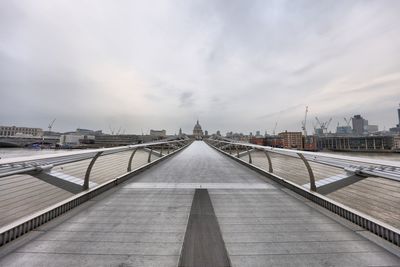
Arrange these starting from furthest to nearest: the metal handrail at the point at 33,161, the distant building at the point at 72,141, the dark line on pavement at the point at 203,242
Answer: the distant building at the point at 72,141 → the metal handrail at the point at 33,161 → the dark line on pavement at the point at 203,242

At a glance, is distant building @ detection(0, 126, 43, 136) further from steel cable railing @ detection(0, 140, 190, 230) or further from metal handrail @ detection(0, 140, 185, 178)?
metal handrail @ detection(0, 140, 185, 178)

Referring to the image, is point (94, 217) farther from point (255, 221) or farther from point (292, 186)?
point (292, 186)

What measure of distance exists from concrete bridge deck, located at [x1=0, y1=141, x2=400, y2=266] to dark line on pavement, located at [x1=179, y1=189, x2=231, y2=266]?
0.03 ft

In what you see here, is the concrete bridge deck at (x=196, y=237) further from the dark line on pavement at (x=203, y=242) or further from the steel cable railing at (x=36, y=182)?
the steel cable railing at (x=36, y=182)

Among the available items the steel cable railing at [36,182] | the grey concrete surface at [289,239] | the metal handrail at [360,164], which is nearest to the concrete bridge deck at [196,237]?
the grey concrete surface at [289,239]

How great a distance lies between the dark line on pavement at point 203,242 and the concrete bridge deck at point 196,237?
1 cm

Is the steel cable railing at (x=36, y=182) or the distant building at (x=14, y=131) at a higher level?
the distant building at (x=14, y=131)

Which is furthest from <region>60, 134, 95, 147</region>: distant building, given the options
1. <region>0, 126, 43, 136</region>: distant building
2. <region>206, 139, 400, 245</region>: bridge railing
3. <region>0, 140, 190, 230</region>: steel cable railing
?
<region>206, 139, 400, 245</region>: bridge railing

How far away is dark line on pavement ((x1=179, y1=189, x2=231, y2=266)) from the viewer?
1915 mm

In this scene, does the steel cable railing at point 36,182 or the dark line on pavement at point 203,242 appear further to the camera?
the steel cable railing at point 36,182

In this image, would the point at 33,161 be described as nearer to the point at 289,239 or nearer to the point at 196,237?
the point at 196,237

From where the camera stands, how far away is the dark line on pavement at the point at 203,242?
6.28 ft

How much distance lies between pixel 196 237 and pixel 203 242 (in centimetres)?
15

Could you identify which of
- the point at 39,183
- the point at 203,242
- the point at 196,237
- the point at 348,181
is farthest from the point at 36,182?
the point at 348,181
